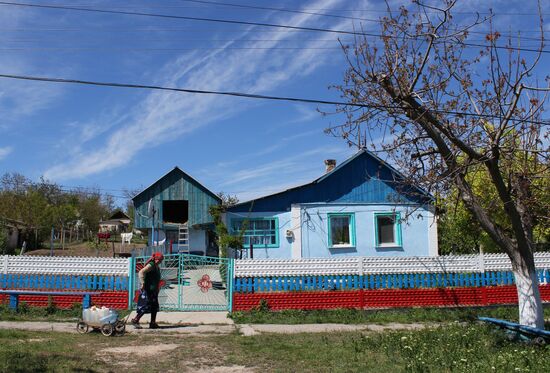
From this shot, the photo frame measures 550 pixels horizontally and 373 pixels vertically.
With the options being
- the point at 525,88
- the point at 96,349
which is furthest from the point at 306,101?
the point at 96,349

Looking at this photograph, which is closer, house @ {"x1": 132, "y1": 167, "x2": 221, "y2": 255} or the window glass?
the window glass

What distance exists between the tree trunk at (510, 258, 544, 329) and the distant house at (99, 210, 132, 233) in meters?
60.1

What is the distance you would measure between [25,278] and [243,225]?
7.79 m

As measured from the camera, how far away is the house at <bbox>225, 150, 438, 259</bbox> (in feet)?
61.8

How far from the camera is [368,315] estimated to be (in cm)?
1279

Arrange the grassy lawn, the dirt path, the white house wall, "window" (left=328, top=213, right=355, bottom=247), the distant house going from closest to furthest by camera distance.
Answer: the grassy lawn < the dirt path < the white house wall < "window" (left=328, top=213, right=355, bottom=247) < the distant house

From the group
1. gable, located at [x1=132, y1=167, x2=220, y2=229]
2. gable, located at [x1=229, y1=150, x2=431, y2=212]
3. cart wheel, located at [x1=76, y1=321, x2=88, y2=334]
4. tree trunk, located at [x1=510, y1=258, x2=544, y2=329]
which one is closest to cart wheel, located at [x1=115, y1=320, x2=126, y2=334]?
cart wheel, located at [x1=76, y1=321, x2=88, y2=334]

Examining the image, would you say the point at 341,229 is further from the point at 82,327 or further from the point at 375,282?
the point at 82,327

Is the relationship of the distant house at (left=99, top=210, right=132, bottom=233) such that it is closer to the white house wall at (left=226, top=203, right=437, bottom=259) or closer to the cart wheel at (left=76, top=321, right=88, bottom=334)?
the white house wall at (left=226, top=203, right=437, bottom=259)

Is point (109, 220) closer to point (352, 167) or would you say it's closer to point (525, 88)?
point (352, 167)

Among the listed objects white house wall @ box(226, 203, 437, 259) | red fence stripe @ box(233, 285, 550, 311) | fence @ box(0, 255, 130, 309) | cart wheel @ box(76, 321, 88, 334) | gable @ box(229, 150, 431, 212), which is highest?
gable @ box(229, 150, 431, 212)

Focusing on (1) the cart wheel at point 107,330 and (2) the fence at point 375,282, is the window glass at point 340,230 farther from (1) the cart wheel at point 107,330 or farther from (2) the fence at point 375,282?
(1) the cart wheel at point 107,330

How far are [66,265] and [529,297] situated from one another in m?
10.6

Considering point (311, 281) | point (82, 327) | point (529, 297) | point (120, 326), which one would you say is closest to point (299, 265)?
point (311, 281)
